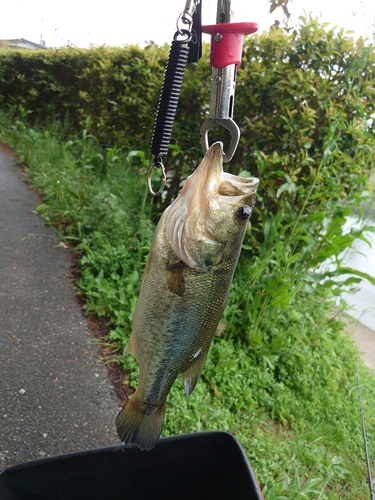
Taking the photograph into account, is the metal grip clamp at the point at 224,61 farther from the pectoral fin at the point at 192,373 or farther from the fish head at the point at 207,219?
the pectoral fin at the point at 192,373

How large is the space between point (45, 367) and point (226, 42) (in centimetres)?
265

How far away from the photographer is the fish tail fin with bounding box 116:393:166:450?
1.48 meters

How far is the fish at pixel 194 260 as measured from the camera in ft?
4.60

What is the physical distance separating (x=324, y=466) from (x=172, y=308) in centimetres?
238

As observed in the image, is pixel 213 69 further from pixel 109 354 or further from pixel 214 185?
pixel 109 354

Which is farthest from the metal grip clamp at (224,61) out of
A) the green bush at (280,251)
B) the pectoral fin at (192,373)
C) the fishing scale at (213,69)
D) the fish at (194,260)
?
the green bush at (280,251)

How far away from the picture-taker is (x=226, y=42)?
4.12ft

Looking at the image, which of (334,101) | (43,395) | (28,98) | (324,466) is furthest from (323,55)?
(28,98)

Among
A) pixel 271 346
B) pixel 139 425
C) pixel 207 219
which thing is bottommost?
pixel 271 346

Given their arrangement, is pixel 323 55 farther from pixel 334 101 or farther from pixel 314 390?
pixel 314 390

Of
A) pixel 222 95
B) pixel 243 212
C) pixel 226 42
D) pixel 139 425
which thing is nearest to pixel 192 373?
pixel 139 425

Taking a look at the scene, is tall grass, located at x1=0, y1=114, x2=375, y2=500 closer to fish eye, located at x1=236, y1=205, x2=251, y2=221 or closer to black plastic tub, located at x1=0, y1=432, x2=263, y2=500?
black plastic tub, located at x1=0, y1=432, x2=263, y2=500

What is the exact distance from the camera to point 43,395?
9.55 feet

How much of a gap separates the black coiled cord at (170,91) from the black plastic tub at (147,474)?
1147 millimetres
